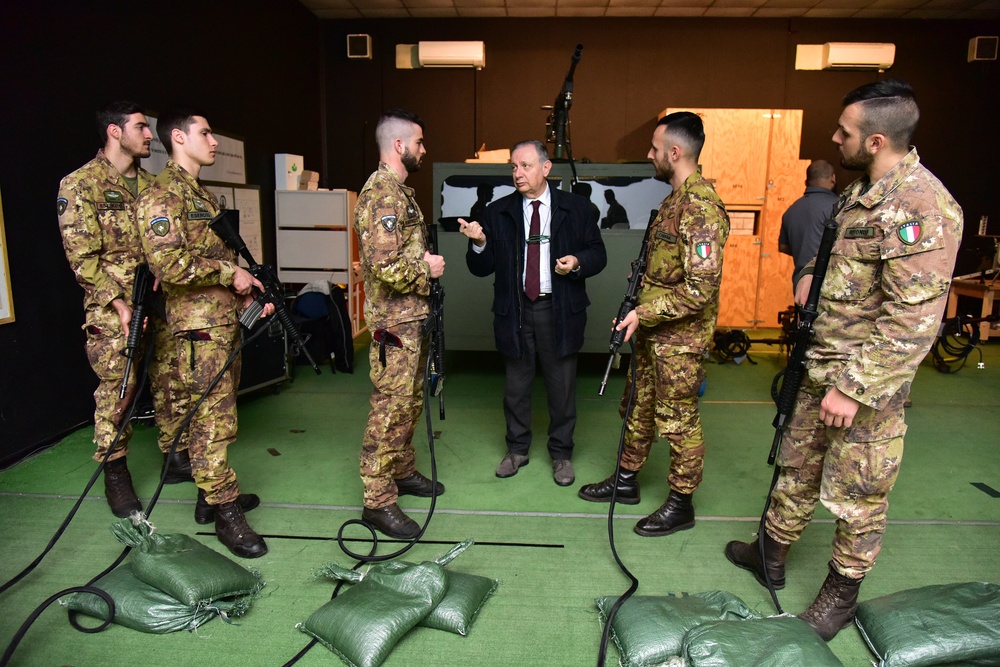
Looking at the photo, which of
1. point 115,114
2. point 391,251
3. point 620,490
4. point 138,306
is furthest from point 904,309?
point 115,114

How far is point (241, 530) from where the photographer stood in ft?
8.29

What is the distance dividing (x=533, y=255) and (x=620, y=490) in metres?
1.17

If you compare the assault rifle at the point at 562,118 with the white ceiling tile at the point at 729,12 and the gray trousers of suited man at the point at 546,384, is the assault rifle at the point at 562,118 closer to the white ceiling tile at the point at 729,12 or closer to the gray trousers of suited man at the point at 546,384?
the gray trousers of suited man at the point at 546,384

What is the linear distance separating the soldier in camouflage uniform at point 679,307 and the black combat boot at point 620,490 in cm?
25

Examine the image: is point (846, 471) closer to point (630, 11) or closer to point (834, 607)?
point (834, 607)

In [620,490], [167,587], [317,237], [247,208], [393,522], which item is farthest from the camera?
[317,237]

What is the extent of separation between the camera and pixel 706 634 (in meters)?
1.83

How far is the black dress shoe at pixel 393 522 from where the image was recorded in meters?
2.61

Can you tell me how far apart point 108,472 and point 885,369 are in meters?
2.97

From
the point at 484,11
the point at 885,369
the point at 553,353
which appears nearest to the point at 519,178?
the point at 553,353

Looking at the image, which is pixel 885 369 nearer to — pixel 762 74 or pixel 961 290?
pixel 961 290

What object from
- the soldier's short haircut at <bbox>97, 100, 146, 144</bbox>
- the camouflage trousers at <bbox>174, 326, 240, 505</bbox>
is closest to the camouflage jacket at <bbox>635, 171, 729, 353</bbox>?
the camouflage trousers at <bbox>174, 326, 240, 505</bbox>

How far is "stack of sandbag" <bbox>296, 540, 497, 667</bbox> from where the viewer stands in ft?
6.24

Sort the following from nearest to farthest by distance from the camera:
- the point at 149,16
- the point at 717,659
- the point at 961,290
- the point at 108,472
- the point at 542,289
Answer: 1. the point at 717,659
2. the point at 108,472
3. the point at 542,289
4. the point at 149,16
5. the point at 961,290
